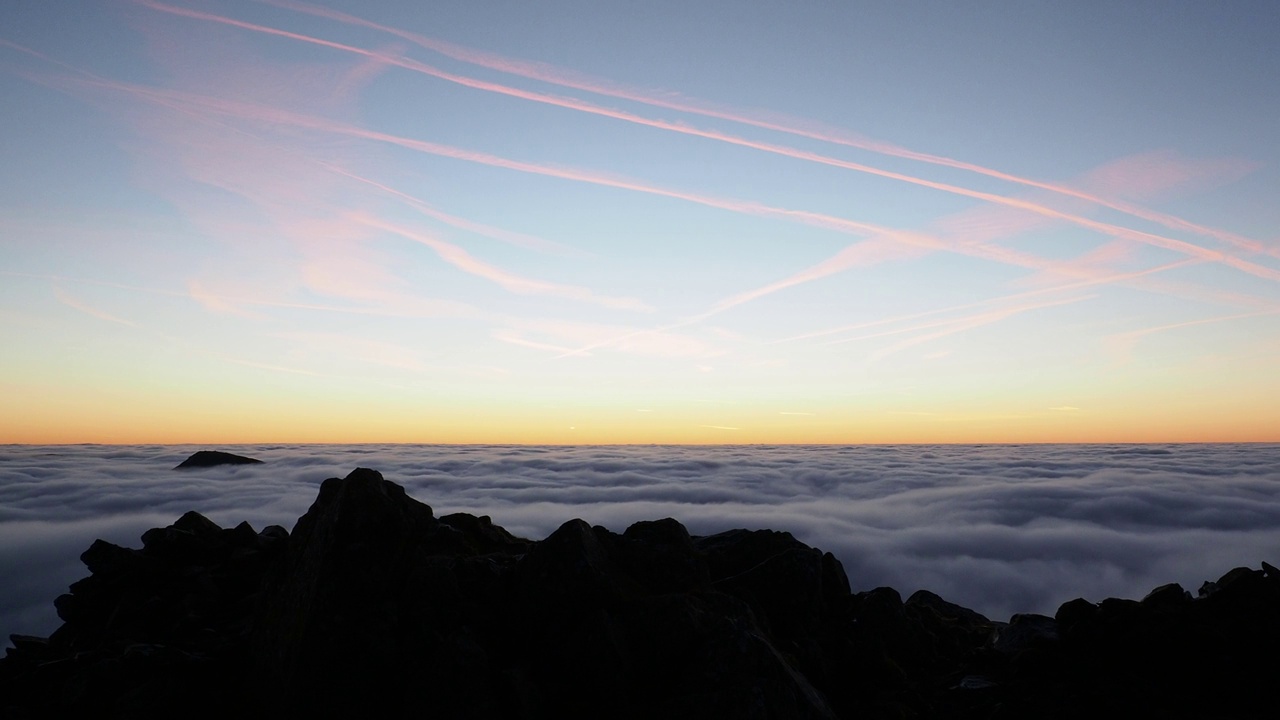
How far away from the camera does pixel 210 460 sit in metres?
60.3

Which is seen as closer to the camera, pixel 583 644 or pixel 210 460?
pixel 583 644

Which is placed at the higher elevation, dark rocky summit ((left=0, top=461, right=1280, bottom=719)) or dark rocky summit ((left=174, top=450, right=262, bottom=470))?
dark rocky summit ((left=0, top=461, right=1280, bottom=719))

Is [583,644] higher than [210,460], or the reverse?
[583,644]

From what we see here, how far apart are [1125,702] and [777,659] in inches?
157

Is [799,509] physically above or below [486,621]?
below

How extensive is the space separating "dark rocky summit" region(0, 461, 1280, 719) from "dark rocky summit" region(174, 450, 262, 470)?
193 ft

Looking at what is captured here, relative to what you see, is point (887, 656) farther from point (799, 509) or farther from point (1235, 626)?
point (799, 509)

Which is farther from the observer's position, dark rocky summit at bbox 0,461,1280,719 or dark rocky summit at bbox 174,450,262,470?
dark rocky summit at bbox 174,450,262,470

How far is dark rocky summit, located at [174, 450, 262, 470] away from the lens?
2302 inches

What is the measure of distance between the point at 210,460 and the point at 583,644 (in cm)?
6756

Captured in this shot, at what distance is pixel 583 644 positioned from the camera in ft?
22.6

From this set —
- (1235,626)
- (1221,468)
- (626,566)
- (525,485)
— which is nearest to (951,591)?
(1235,626)

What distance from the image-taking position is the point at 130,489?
41250mm

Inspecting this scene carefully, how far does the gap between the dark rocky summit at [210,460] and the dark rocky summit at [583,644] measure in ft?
193
